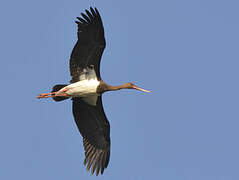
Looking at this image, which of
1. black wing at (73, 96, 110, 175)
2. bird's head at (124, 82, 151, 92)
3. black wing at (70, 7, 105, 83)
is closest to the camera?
black wing at (70, 7, 105, 83)

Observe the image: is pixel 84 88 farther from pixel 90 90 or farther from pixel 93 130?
pixel 93 130

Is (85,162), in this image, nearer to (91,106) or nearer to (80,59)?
(91,106)

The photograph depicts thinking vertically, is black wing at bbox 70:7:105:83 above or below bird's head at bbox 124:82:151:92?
above

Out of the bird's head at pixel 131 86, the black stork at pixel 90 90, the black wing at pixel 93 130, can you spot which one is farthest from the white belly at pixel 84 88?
the bird's head at pixel 131 86

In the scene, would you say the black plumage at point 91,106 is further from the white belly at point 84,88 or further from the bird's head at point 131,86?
the bird's head at point 131,86

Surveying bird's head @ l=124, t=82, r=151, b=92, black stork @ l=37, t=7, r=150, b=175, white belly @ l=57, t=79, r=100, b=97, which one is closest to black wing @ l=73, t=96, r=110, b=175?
black stork @ l=37, t=7, r=150, b=175

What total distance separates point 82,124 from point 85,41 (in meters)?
2.76

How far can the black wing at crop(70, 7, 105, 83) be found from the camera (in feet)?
53.4

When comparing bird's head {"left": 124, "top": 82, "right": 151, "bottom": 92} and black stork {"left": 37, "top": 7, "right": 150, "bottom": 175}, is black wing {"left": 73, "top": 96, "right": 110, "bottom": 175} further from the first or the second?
bird's head {"left": 124, "top": 82, "right": 151, "bottom": 92}

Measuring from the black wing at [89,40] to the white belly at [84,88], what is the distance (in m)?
0.58

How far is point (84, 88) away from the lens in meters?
16.8

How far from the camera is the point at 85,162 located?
17.2 m

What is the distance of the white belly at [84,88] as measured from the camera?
16688 millimetres

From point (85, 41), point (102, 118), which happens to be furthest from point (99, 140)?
point (85, 41)
